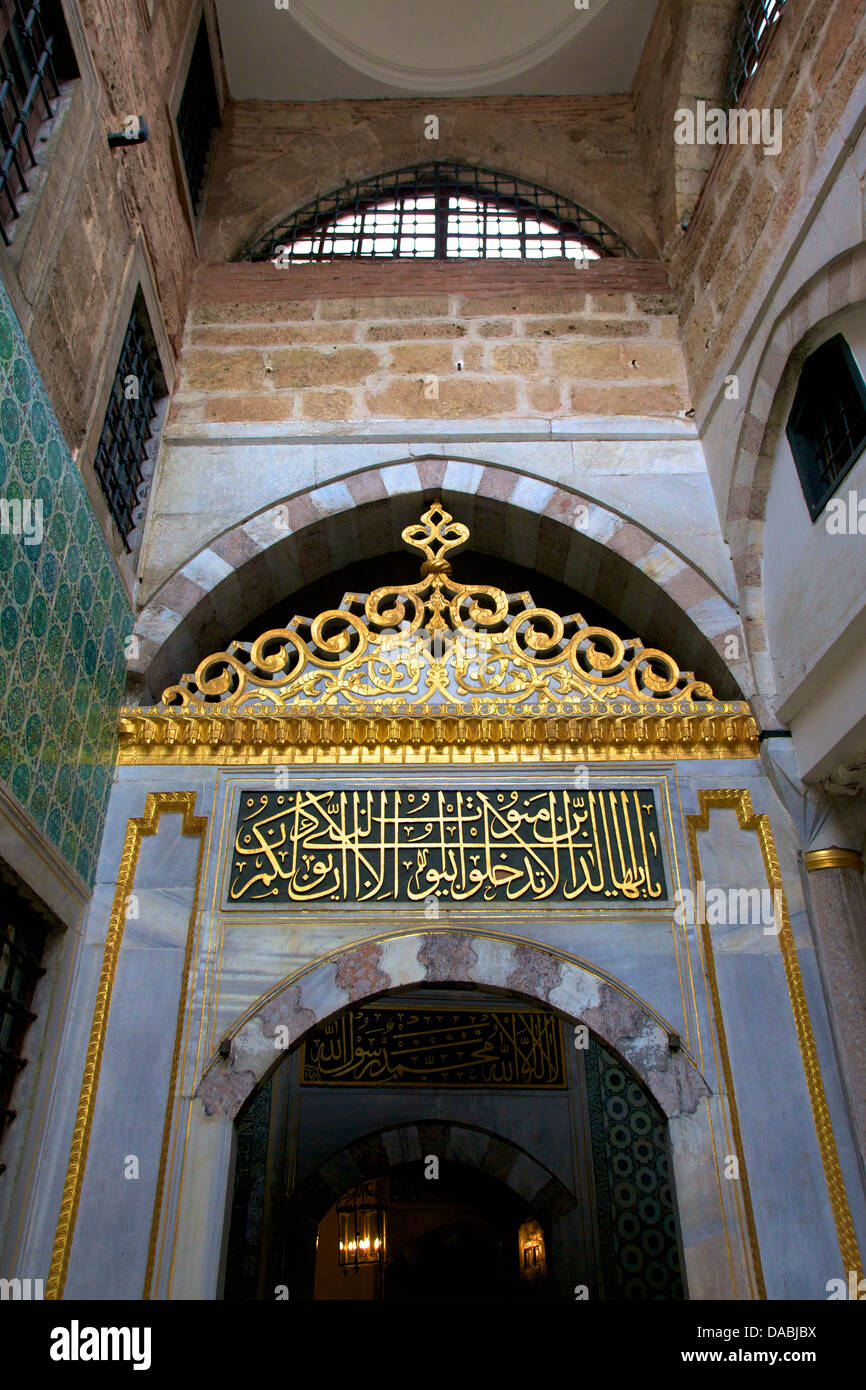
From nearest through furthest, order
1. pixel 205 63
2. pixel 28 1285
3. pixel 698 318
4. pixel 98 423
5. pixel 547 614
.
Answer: pixel 28 1285 → pixel 98 423 → pixel 547 614 → pixel 698 318 → pixel 205 63

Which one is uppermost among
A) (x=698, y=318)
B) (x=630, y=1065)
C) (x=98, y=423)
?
(x=698, y=318)

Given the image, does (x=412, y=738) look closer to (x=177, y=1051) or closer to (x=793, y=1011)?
(x=177, y=1051)

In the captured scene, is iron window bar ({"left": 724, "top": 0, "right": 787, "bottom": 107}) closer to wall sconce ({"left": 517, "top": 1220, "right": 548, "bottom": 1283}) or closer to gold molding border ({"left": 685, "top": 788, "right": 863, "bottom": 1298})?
gold molding border ({"left": 685, "top": 788, "right": 863, "bottom": 1298})

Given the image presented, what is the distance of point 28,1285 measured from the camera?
2.44 meters

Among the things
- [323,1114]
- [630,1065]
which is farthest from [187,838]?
[323,1114]

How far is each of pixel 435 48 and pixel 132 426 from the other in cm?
304

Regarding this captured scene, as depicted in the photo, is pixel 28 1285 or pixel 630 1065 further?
pixel 630 1065

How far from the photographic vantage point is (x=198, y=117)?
4848mm

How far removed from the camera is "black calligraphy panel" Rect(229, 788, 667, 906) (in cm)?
302

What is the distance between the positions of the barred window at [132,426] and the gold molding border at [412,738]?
0.73 m

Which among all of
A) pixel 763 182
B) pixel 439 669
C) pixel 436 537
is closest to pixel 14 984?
pixel 439 669

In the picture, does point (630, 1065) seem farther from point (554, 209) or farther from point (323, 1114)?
point (554, 209)

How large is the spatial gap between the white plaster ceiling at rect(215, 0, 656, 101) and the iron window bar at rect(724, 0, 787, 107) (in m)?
1.08
